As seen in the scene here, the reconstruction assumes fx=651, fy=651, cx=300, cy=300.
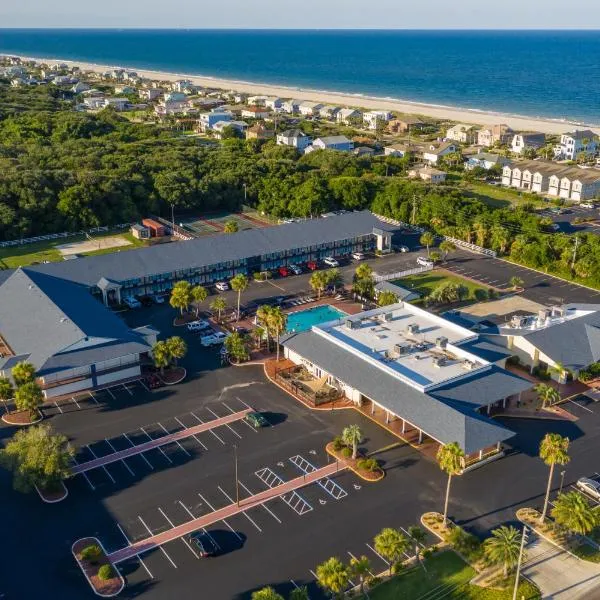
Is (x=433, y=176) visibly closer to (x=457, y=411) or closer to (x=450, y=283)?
(x=450, y=283)

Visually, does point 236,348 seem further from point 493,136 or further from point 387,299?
point 493,136

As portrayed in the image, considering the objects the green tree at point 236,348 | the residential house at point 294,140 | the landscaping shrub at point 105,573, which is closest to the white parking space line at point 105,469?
the landscaping shrub at point 105,573

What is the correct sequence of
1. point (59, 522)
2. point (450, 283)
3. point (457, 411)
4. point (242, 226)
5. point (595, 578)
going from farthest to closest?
point (242, 226) < point (450, 283) < point (457, 411) < point (59, 522) < point (595, 578)

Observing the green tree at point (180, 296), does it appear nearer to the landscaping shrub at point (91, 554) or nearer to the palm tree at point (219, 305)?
the palm tree at point (219, 305)

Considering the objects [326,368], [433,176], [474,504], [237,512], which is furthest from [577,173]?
[237,512]

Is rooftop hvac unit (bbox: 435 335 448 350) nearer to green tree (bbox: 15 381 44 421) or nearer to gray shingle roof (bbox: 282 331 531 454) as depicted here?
gray shingle roof (bbox: 282 331 531 454)

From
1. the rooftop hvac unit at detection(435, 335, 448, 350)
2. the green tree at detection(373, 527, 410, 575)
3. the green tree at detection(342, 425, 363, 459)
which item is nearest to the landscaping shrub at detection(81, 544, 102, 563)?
the green tree at detection(373, 527, 410, 575)
